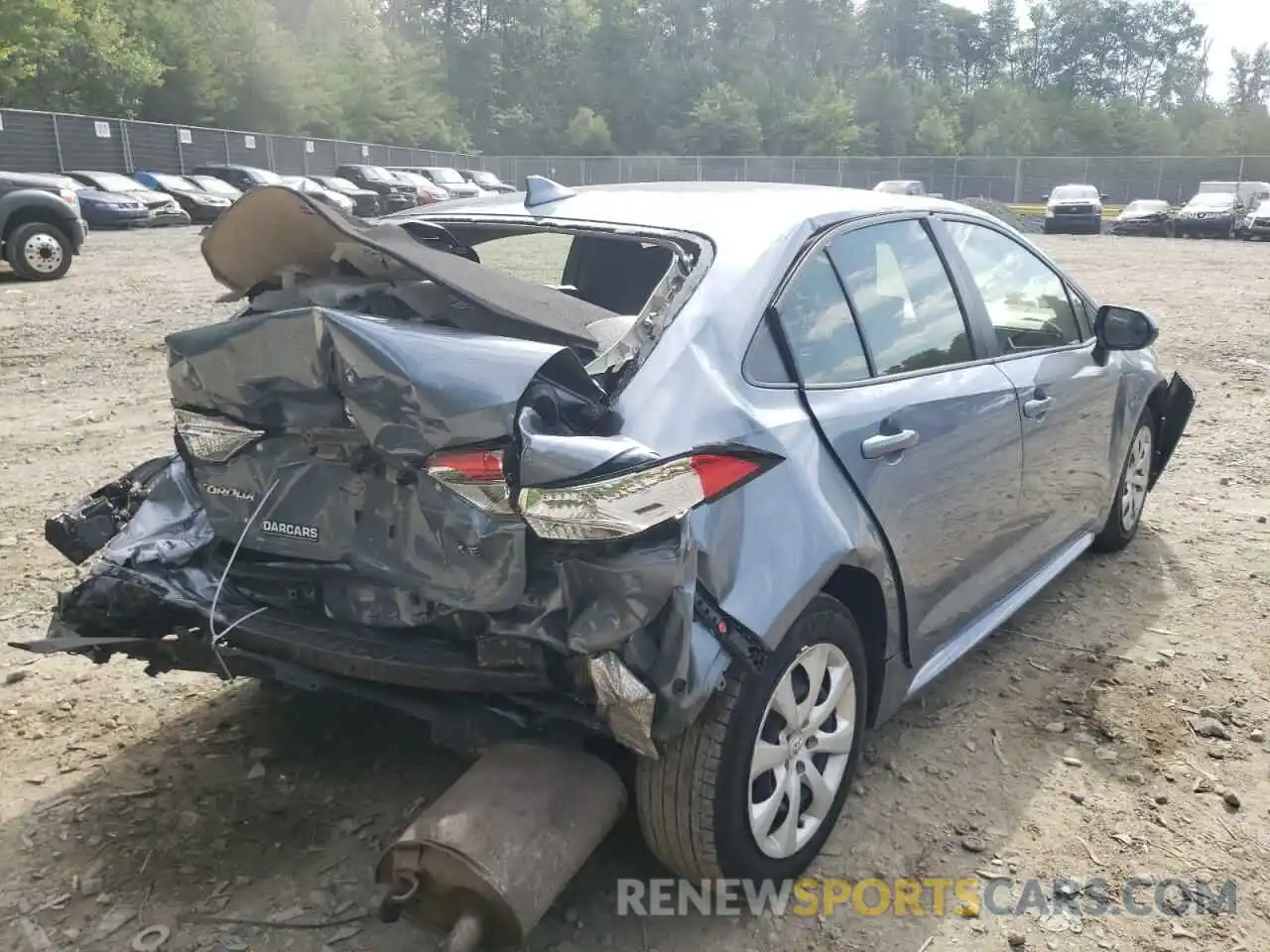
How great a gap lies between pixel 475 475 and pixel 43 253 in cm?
1371

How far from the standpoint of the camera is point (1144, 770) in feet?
10.6

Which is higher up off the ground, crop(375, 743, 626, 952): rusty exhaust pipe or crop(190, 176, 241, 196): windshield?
crop(190, 176, 241, 196): windshield

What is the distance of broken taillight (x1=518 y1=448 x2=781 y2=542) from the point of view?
2.07 metres

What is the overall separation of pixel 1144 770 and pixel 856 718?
1.08 m

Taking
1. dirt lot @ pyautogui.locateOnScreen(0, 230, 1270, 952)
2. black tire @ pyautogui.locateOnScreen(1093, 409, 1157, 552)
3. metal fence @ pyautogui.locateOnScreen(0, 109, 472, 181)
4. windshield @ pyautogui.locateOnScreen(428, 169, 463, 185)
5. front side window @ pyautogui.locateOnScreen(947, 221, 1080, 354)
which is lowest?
dirt lot @ pyautogui.locateOnScreen(0, 230, 1270, 952)

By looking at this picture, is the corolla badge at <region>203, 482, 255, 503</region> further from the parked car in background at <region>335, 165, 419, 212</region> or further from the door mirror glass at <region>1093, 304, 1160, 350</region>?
the parked car in background at <region>335, 165, 419, 212</region>

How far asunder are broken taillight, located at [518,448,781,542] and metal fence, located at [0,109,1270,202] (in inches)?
1146

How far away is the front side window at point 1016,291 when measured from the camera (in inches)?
145

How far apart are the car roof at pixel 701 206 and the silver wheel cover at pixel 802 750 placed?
1195 mm

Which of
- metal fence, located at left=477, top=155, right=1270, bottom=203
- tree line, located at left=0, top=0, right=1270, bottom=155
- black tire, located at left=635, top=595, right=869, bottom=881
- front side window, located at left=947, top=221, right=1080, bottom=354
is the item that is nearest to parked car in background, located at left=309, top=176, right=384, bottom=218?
tree line, located at left=0, top=0, right=1270, bottom=155

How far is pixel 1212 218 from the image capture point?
3050 cm

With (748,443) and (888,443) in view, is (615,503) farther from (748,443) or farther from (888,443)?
(888,443)

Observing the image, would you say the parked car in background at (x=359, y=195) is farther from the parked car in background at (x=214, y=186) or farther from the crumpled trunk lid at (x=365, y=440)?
the crumpled trunk lid at (x=365, y=440)

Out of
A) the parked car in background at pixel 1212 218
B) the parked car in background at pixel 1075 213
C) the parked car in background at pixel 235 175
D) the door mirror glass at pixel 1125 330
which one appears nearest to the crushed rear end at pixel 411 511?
the door mirror glass at pixel 1125 330
